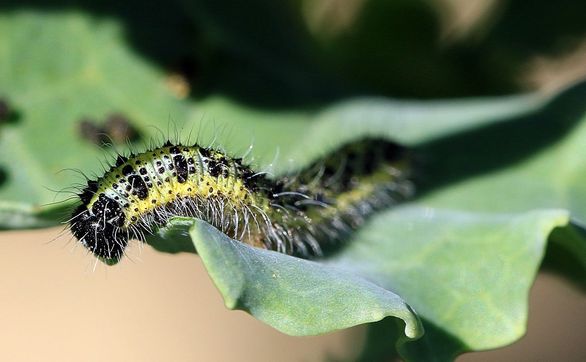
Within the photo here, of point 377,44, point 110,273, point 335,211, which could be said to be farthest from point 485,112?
point 110,273

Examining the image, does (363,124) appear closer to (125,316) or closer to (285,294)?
(285,294)

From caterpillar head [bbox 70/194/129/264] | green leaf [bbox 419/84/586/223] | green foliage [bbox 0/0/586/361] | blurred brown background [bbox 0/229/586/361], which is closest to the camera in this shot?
caterpillar head [bbox 70/194/129/264]

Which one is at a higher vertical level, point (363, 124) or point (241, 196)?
point (241, 196)

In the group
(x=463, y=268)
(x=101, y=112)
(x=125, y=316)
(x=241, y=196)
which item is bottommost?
(x=125, y=316)

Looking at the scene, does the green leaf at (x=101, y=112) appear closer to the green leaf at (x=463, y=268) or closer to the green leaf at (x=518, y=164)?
the green leaf at (x=518, y=164)

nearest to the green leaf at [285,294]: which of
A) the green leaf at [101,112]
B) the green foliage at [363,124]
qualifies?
the green foliage at [363,124]

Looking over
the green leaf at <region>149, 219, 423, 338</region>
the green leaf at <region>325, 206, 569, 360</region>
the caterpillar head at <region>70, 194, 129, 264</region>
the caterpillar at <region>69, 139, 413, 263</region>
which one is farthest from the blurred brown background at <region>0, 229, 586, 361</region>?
the green leaf at <region>149, 219, 423, 338</region>

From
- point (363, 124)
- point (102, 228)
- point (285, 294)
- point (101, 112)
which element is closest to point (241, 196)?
point (102, 228)

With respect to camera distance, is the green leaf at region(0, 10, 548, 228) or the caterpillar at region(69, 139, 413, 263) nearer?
the caterpillar at region(69, 139, 413, 263)

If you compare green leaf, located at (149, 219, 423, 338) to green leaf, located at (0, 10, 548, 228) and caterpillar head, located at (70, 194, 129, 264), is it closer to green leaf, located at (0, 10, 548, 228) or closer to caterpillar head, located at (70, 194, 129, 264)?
caterpillar head, located at (70, 194, 129, 264)
